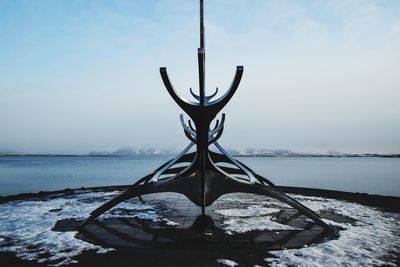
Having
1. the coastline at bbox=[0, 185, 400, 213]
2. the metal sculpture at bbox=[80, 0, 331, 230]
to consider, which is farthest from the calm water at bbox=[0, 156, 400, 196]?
the metal sculpture at bbox=[80, 0, 331, 230]

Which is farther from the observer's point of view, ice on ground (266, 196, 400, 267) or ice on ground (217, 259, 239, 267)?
ice on ground (266, 196, 400, 267)

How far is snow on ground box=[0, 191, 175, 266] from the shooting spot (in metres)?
6.69

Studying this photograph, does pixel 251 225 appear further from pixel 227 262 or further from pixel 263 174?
pixel 263 174

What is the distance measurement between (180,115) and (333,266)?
284 inches

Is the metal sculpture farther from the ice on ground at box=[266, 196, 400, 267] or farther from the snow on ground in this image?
the snow on ground

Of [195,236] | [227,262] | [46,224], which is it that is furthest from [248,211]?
[46,224]

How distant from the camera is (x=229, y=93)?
308 inches

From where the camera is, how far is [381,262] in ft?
20.0

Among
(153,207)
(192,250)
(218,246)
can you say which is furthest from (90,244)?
(153,207)

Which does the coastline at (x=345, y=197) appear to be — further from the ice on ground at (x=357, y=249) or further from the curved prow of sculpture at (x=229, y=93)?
the curved prow of sculpture at (x=229, y=93)

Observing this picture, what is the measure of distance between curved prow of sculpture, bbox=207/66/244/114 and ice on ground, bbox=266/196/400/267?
12.8 feet

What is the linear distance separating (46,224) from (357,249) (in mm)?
8576

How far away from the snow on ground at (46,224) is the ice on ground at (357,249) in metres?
4.22

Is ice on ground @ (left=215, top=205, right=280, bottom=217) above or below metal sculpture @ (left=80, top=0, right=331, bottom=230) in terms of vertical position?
below
